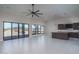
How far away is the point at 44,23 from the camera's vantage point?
657 cm

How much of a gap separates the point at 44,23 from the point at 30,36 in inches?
107

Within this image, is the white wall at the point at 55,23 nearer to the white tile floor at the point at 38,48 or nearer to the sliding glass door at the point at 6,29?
the white tile floor at the point at 38,48

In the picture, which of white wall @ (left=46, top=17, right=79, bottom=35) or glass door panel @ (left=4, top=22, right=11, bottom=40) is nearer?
white wall @ (left=46, top=17, right=79, bottom=35)

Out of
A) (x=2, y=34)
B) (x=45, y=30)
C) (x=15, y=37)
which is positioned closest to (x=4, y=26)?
(x=2, y=34)

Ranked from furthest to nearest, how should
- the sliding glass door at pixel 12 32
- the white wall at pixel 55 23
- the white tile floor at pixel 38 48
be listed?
the sliding glass door at pixel 12 32 < the white wall at pixel 55 23 < the white tile floor at pixel 38 48

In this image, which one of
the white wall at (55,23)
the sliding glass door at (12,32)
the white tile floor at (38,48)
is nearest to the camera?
the white tile floor at (38,48)

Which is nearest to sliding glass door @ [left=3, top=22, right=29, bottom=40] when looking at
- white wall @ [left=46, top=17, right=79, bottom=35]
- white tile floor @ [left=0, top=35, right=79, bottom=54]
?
white tile floor @ [left=0, top=35, right=79, bottom=54]

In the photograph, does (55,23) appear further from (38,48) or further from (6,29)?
(6,29)

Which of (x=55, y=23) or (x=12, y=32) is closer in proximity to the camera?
(x=12, y=32)

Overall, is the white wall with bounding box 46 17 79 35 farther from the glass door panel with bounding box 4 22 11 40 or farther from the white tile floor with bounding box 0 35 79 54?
the glass door panel with bounding box 4 22 11 40

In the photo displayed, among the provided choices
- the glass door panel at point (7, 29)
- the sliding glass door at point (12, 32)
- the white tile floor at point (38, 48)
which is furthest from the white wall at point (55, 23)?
the glass door panel at point (7, 29)

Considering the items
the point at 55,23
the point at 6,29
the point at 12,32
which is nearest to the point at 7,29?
the point at 6,29

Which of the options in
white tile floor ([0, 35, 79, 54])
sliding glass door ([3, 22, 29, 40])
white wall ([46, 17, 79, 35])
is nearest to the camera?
white tile floor ([0, 35, 79, 54])
